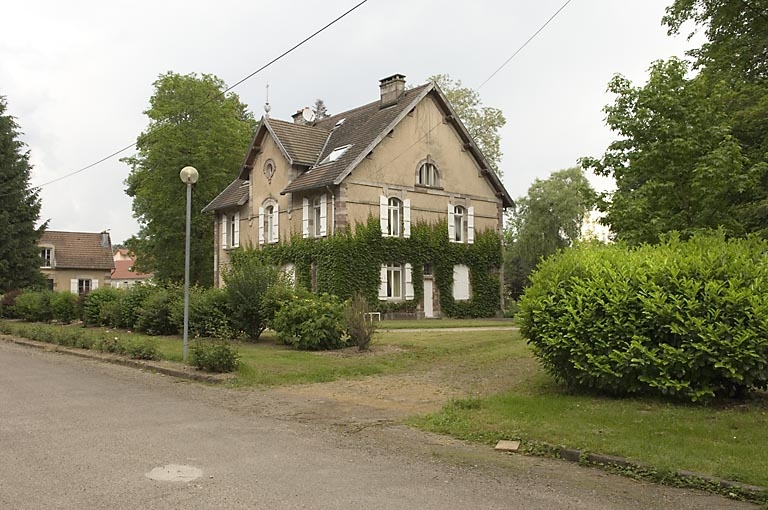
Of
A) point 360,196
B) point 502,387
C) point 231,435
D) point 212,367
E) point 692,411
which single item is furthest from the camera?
point 360,196

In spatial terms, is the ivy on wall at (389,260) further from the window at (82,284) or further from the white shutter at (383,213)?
the window at (82,284)

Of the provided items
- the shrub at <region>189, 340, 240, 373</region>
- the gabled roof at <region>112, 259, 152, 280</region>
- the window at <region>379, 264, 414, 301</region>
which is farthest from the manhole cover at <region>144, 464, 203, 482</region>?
the gabled roof at <region>112, 259, 152, 280</region>

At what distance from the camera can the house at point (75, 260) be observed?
2335 inches

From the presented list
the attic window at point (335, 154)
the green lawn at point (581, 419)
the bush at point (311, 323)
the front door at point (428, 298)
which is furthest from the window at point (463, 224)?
the green lawn at point (581, 419)

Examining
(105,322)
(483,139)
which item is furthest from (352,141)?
(483,139)

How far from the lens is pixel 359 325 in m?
16.6

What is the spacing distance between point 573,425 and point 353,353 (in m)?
8.62

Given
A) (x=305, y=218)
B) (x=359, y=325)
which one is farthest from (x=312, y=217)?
(x=359, y=325)

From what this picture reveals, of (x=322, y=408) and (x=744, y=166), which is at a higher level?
(x=744, y=166)

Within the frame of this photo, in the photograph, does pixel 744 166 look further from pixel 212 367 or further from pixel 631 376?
pixel 212 367

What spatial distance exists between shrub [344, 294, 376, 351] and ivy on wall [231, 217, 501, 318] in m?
11.2

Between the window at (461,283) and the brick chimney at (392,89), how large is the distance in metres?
8.85

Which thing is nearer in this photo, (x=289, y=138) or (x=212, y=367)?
(x=212, y=367)

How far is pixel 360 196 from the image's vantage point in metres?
31.0
